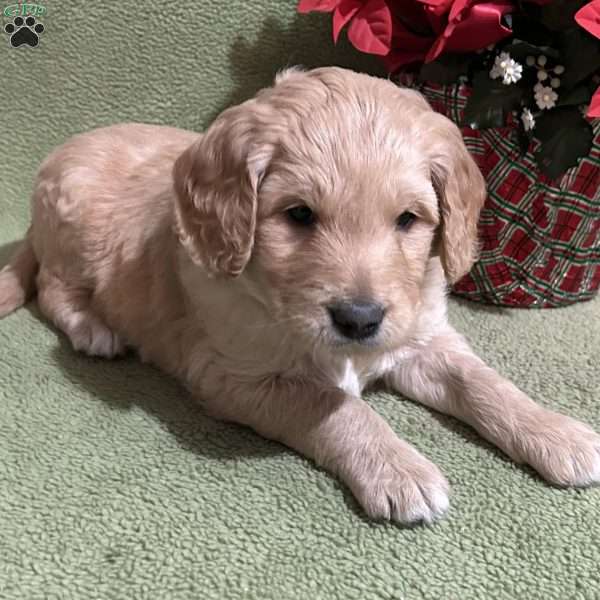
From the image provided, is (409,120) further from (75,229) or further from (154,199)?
(75,229)

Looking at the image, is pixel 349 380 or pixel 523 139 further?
pixel 523 139

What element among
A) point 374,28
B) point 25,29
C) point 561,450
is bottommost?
point 561,450

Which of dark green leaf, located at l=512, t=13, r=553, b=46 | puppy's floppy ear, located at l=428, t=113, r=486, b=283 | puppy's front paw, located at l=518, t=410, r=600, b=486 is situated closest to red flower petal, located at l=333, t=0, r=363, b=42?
dark green leaf, located at l=512, t=13, r=553, b=46

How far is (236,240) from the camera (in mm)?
1725

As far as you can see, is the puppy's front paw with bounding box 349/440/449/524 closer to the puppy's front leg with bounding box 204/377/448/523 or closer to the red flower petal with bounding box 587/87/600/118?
the puppy's front leg with bounding box 204/377/448/523

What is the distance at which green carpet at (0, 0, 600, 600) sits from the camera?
5.12ft

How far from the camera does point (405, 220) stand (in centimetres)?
177

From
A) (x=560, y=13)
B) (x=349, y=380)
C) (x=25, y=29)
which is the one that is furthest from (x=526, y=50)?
(x=25, y=29)

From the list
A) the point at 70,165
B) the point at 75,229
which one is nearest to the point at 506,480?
the point at 75,229

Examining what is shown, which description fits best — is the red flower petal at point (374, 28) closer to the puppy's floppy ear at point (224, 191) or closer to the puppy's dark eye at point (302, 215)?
the puppy's floppy ear at point (224, 191)

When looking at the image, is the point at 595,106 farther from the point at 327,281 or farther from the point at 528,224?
the point at 327,281

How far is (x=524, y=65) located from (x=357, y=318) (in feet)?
4.17

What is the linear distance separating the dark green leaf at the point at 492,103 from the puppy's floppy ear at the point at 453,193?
0.47m

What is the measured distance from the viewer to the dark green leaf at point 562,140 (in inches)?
88.7
